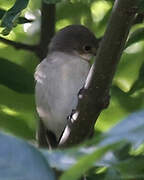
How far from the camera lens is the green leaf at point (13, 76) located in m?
2.64

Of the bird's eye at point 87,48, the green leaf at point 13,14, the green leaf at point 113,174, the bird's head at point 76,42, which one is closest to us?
the green leaf at point 113,174

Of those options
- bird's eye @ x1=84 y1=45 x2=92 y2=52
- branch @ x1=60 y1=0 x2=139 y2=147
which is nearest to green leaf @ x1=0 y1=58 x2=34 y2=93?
bird's eye @ x1=84 y1=45 x2=92 y2=52

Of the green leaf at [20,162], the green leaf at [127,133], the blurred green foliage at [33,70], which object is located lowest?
the blurred green foliage at [33,70]

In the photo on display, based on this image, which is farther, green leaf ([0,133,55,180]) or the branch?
the branch

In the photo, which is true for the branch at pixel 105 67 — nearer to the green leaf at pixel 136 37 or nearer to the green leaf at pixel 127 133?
the green leaf at pixel 136 37

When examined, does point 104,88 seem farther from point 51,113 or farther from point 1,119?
point 51,113

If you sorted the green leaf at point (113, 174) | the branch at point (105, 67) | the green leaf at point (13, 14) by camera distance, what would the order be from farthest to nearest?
the green leaf at point (13, 14) → the branch at point (105, 67) → the green leaf at point (113, 174)

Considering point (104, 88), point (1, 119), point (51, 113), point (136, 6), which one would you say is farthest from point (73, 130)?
point (51, 113)

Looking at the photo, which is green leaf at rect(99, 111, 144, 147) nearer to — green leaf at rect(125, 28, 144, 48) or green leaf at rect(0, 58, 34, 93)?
green leaf at rect(125, 28, 144, 48)

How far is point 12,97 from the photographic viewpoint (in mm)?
2750

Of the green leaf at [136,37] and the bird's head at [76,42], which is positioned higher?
the green leaf at [136,37]

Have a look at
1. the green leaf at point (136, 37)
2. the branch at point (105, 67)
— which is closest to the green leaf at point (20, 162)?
the branch at point (105, 67)

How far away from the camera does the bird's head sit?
10.1 ft

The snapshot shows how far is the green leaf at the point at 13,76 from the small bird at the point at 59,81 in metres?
0.17
